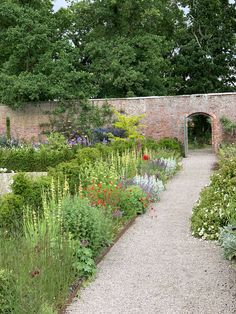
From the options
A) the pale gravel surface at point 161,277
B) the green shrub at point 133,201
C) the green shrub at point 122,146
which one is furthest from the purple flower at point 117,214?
the green shrub at point 122,146

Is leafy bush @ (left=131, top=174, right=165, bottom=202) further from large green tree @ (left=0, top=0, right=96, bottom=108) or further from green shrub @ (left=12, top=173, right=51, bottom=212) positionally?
large green tree @ (left=0, top=0, right=96, bottom=108)

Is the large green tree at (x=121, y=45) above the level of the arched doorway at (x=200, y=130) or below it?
above

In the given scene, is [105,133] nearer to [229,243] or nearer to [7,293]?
[229,243]

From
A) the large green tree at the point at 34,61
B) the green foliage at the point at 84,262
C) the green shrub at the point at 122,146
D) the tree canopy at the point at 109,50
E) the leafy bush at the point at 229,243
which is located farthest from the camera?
the tree canopy at the point at 109,50

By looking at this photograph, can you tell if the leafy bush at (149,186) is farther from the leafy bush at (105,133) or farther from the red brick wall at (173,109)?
the red brick wall at (173,109)

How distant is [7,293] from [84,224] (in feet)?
6.59

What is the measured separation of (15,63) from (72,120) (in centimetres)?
415

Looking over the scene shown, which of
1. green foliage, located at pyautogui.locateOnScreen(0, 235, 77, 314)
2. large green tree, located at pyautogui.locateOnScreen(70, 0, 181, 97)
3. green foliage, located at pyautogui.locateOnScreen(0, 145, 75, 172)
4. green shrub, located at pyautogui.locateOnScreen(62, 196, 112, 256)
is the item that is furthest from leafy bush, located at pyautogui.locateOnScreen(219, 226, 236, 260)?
large green tree, located at pyautogui.locateOnScreen(70, 0, 181, 97)

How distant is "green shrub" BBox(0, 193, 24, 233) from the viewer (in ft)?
20.0

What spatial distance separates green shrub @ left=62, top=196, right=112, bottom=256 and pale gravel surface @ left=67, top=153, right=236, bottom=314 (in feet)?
0.94

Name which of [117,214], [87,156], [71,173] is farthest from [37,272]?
[87,156]

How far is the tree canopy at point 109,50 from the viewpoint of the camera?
22641 mm

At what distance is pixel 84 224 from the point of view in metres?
5.93

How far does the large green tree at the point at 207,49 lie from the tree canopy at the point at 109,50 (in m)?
0.06
